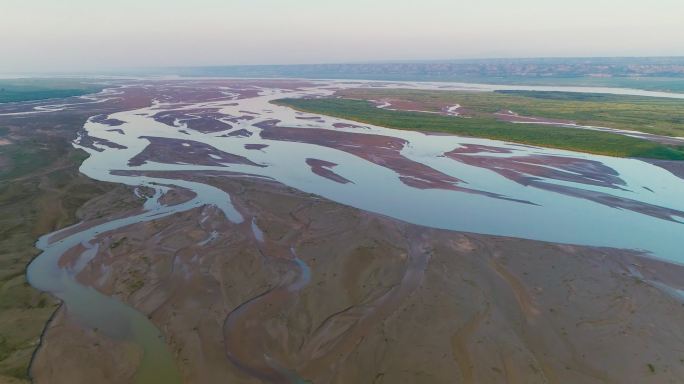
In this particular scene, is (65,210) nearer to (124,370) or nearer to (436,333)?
(124,370)

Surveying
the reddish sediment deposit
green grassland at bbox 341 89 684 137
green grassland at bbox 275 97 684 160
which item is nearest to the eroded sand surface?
the reddish sediment deposit

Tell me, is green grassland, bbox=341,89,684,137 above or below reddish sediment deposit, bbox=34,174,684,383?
below

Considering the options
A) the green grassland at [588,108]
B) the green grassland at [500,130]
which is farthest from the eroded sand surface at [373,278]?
the green grassland at [588,108]

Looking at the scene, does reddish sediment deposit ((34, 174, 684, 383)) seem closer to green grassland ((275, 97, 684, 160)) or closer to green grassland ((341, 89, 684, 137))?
green grassland ((275, 97, 684, 160))

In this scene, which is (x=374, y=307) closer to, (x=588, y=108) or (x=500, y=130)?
(x=500, y=130)

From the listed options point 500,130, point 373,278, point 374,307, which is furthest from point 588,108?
point 374,307

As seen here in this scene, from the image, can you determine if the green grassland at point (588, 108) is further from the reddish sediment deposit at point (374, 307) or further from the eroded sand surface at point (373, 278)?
the reddish sediment deposit at point (374, 307)
